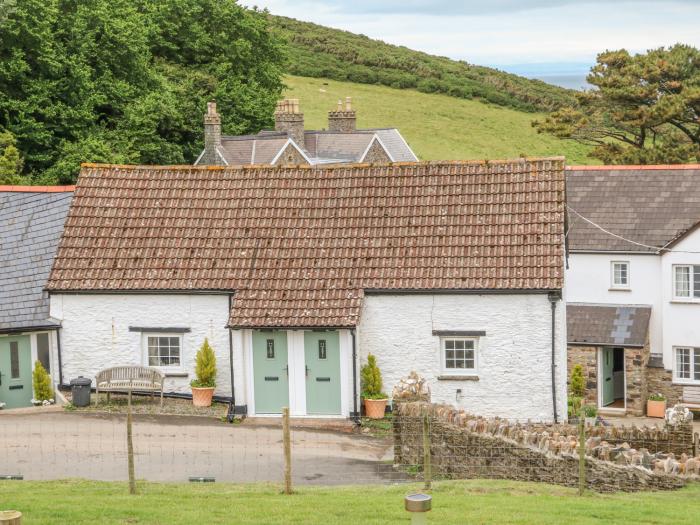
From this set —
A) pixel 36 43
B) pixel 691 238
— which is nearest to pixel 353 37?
pixel 36 43

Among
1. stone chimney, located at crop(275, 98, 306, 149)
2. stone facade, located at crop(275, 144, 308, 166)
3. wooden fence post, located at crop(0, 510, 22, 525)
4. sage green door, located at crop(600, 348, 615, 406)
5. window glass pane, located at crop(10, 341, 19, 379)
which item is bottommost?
sage green door, located at crop(600, 348, 615, 406)

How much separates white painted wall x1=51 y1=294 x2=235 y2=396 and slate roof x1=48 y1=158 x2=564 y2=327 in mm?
469

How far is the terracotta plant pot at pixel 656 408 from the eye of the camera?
38.7 meters

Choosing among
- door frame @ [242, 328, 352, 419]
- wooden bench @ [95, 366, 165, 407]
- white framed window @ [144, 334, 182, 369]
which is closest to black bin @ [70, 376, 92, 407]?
wooden bench @ [95, 366, 165, 407]

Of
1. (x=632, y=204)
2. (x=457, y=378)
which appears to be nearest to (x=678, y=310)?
(x=632, y=204)

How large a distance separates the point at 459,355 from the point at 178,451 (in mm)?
7819

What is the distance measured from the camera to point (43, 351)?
96.6 feet

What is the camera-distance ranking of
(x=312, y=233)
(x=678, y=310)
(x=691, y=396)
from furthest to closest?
(x=678, y=310) < (x=691, y=396) < (x=312, y=233)

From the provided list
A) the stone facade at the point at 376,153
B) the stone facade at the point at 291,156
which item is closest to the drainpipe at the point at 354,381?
the stone facade at the point at 291,156

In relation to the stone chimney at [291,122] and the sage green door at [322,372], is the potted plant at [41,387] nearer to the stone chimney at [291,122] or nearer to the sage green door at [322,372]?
the sage green door at [322,372]

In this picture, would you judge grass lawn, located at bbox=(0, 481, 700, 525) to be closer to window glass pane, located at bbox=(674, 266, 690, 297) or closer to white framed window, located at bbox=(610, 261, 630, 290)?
window glass pane, located at bbox=(674, 266, 690, 297)

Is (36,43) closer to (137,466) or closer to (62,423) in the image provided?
(62,423)

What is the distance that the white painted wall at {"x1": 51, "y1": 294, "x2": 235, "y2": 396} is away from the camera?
28.5 m

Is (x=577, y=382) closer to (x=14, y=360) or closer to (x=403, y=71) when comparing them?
(x=14, y=360)
